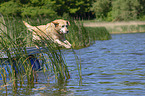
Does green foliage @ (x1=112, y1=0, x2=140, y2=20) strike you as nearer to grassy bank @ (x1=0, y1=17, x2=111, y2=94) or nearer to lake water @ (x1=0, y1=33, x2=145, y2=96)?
grassy bank @ (x1=0, y1=17, x2=111, y2=94)

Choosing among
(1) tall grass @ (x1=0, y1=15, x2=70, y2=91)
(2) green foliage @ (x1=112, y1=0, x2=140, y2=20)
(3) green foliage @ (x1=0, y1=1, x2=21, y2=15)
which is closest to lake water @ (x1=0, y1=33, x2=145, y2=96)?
(1) tall grass @ (x1=0, y1=15, x2=70, y2=91)

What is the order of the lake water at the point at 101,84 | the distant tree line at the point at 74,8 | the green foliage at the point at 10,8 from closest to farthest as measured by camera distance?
the lake water at the point at 101,84 → the green foliage at the point at 10,8 → the distant tree line at the point at 74,8

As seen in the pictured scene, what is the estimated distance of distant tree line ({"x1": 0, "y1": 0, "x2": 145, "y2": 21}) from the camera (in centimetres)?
5000

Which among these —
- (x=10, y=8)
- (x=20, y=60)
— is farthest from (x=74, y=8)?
(x=20, y=60)

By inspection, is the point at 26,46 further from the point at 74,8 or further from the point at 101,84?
the point at 74,8

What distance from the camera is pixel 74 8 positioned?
6347cm

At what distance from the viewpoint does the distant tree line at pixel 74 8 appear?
50000 mm

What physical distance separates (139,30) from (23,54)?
2452 centimetres

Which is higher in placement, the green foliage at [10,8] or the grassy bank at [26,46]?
the green foliage at [10,8]

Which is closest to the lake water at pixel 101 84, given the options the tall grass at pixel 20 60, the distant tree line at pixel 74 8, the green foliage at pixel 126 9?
the tall grass at pixel 20 60

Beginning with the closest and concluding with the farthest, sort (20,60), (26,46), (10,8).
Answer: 1. (20,60)
2. (26,46)
3. (10,8)

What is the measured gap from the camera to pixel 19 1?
5541cm

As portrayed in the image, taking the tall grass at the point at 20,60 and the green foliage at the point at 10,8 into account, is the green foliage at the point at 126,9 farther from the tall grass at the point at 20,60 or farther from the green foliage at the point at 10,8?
the tall grass at the point at 20,60

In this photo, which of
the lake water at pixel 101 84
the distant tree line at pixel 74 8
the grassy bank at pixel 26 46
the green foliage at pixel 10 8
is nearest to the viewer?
the lake water at pixel 101 84
